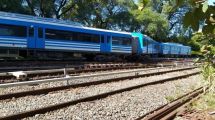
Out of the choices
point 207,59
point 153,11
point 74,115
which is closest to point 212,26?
point 207,59

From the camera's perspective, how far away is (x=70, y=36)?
26656 millimetres

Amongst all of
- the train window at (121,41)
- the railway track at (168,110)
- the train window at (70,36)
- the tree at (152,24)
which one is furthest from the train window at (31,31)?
the tree at (152,24)

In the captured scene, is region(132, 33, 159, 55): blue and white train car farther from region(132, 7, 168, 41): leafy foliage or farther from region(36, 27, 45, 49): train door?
region(132, 7, 168, 41): leafy foliage

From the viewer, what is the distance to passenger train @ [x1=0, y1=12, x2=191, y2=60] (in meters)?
22.2

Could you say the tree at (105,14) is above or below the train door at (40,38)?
above

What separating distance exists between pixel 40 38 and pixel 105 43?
288 inches

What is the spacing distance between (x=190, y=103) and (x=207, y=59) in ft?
17.2

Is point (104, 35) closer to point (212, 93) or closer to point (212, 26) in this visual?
point (212, 93)

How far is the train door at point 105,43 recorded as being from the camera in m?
29.8

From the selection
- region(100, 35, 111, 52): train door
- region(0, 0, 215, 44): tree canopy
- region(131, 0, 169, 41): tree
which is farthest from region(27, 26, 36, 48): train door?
region(131, 0, 169, 41): tree

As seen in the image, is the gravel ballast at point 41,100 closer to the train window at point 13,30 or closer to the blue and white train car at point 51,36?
the train window at point 13,30

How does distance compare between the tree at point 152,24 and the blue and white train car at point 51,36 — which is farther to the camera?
the tree at point 152,24

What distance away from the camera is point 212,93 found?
8781mm

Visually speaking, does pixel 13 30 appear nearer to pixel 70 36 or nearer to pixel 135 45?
pixel 70 36
